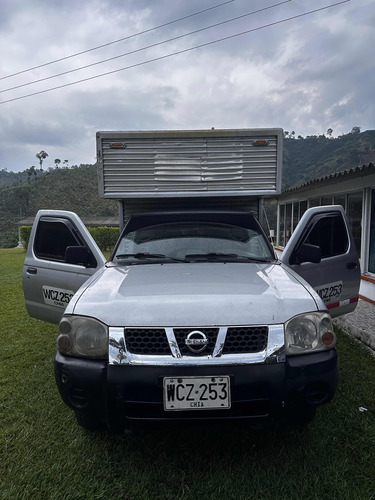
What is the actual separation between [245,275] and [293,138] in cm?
7823

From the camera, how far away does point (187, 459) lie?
7.50ft

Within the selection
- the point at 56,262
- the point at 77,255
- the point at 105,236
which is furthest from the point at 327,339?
the point at 105,236

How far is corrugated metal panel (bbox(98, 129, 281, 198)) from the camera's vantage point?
12.4ft

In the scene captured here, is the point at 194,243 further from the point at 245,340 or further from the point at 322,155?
the point at 322,155

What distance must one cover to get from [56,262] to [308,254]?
2437mm

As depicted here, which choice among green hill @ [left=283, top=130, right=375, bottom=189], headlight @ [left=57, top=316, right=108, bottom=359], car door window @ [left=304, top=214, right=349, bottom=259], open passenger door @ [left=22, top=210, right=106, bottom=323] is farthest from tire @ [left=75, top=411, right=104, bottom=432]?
green hill @ [left=283, top=130, right=375, bottom=189]

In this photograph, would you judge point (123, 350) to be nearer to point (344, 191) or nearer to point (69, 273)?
point (69, 273)

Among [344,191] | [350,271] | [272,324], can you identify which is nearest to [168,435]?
[272,324]

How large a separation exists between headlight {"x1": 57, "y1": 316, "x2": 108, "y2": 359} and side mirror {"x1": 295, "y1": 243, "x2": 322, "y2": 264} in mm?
1951

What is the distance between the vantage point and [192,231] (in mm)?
3432

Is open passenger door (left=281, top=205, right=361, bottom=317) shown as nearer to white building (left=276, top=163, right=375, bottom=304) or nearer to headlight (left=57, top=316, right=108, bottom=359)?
headlight (left=57, top=316, right=108, bottom=359)

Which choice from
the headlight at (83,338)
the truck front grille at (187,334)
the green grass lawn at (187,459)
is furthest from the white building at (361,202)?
the headlight at (83,338)

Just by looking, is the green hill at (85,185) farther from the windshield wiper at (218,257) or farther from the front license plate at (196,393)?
the front license plate at (196,393)

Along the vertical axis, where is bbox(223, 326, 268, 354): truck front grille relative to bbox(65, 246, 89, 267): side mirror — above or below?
below
